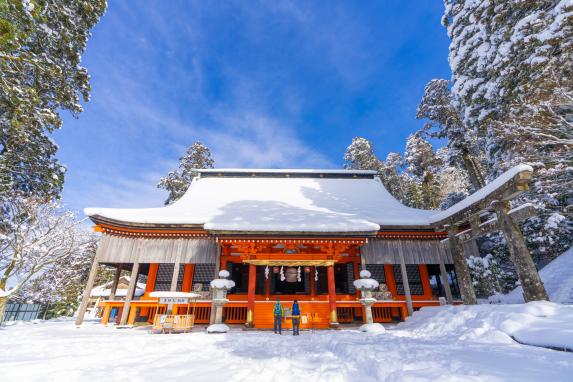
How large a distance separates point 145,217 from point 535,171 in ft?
54.4

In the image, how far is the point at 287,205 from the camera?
597 inches

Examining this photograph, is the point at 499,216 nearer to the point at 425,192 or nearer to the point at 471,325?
the point at 471,325

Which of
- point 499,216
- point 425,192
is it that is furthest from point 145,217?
point 425,192

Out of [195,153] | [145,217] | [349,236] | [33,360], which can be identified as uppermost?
[195,153]

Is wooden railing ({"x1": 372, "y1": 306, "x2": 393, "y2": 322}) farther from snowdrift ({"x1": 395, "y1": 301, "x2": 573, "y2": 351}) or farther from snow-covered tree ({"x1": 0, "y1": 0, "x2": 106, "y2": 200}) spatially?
snow-covered tree ({"x1": 0, "y1": 0, "x2": 106, "y2": 200})

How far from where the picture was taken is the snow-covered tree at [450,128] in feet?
59.6

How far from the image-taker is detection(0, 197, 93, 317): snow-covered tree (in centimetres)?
1351

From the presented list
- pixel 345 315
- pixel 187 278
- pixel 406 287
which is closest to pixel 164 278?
pixel 187 278

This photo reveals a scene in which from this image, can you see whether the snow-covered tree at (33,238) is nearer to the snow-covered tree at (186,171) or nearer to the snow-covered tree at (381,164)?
the snow-covered tree at (186,171)

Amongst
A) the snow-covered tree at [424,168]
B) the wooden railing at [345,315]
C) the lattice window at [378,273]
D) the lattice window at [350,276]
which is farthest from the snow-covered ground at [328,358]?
the snow-covered tree at [424,168]

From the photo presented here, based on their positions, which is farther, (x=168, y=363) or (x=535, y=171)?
(x=535, y=171)

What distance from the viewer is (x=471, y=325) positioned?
258 inches

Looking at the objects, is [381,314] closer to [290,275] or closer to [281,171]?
[290,275]

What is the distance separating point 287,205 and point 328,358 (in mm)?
10688
